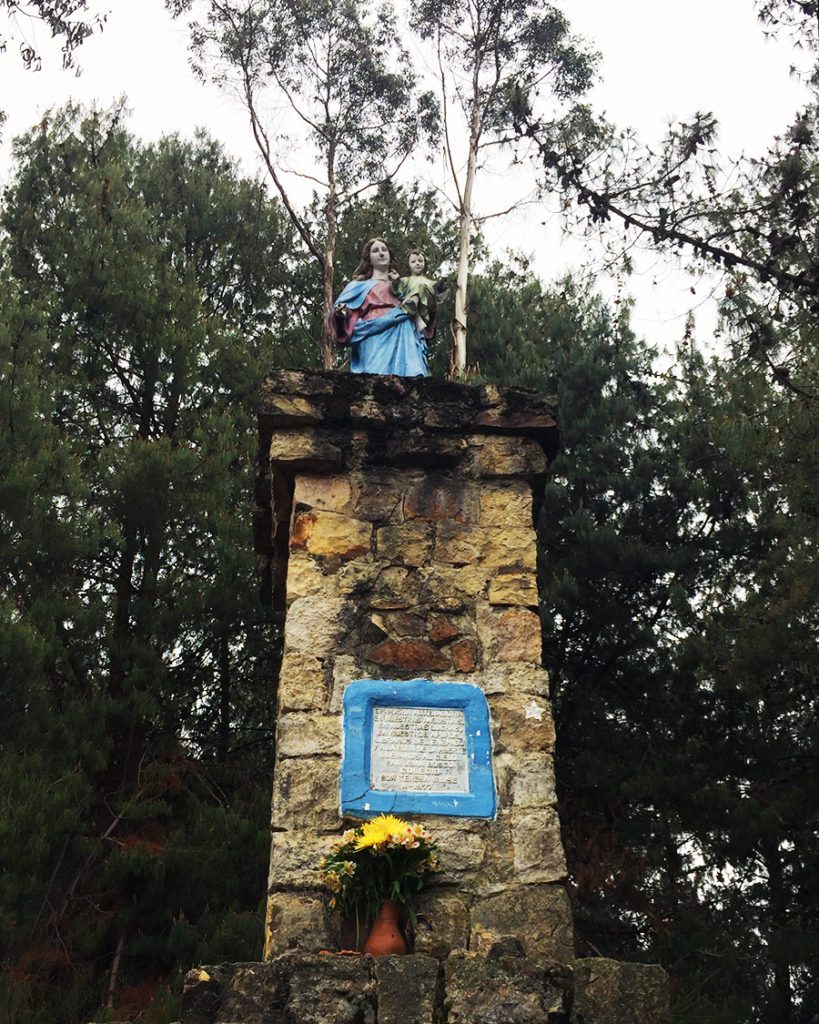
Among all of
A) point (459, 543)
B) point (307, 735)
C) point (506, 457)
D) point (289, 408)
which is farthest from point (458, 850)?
point (289, 408)

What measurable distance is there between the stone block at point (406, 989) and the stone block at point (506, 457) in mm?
2271

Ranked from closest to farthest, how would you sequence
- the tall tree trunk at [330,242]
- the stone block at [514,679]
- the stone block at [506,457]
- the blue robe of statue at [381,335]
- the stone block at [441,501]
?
the stone block at [514,679] < the stone block at [441,501] < the stone block at [506,457] < the blue robe of statue at [381,335] < the tall tree trunk at [330,242]

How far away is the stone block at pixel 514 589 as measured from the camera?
4926 mm

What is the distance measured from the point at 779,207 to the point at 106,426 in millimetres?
6554

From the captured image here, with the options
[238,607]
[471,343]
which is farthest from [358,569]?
[471,343]

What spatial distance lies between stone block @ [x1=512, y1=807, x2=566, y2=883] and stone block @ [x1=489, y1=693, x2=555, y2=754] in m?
0.27

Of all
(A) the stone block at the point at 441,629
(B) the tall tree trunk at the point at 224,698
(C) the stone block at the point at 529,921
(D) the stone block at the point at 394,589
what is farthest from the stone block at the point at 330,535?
(B) the tall tree trunk at the point at 224,698

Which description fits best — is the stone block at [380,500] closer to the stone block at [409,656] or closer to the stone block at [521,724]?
the stone block at [409,656]

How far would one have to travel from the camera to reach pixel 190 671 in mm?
9336

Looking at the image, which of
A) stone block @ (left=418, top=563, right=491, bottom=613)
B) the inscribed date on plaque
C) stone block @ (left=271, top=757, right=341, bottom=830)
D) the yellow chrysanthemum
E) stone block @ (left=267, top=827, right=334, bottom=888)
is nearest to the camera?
the yellow chrysanthemum

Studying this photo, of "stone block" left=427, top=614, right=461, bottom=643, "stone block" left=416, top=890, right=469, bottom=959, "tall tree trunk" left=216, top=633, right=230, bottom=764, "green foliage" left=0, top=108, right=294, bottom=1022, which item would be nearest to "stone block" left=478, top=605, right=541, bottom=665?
"stone block" left=427, top=614, right=461, bottom=643

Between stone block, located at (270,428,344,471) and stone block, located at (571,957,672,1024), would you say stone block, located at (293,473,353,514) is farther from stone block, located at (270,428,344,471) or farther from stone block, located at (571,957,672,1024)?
stone block, located at (571,957,672,1024)

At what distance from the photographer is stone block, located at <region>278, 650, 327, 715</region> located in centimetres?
457

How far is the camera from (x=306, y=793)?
14.4 feet
